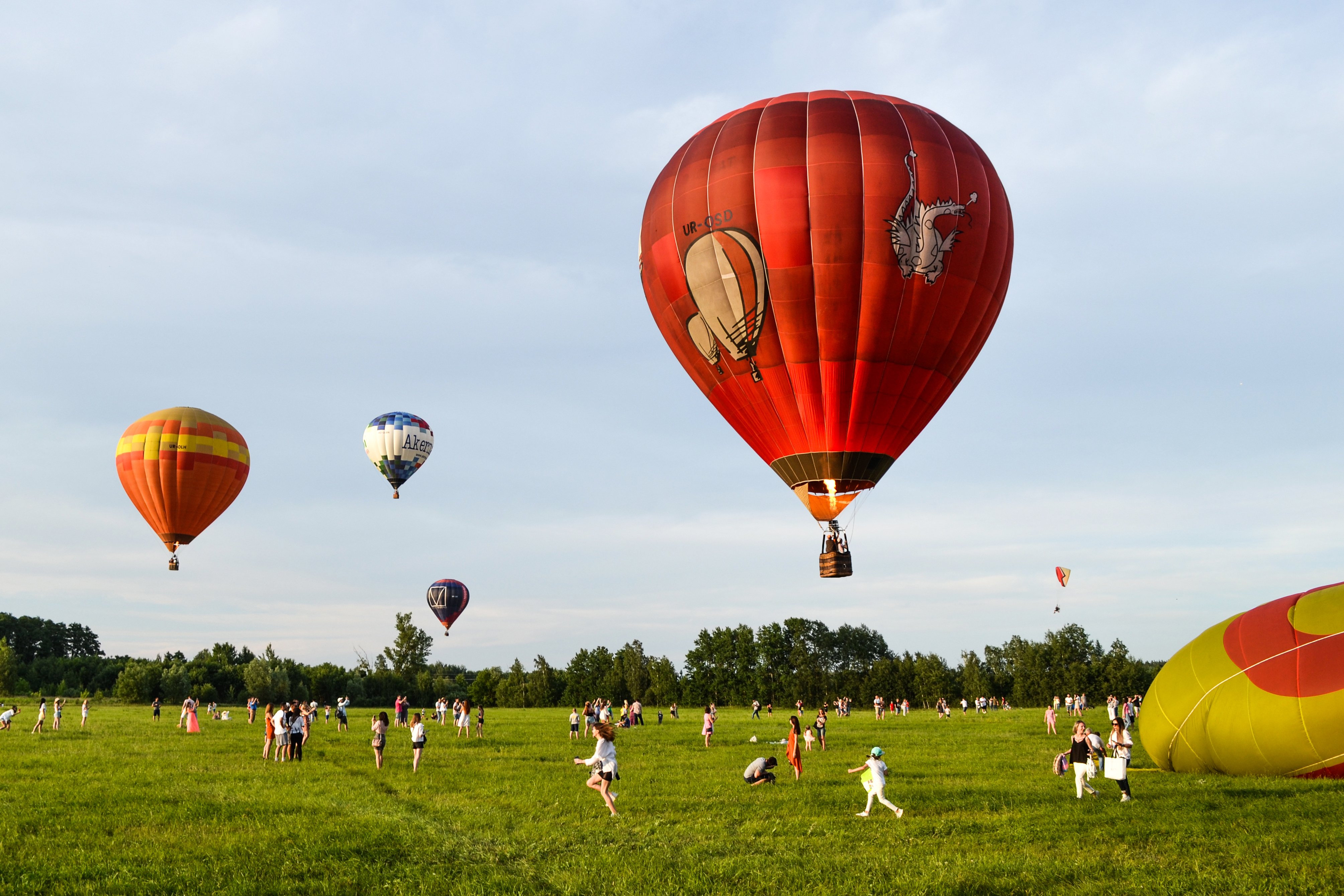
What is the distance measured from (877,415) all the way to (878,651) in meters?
137

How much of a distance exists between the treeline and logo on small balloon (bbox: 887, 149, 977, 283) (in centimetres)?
8686

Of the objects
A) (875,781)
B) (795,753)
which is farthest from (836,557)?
(875,781)

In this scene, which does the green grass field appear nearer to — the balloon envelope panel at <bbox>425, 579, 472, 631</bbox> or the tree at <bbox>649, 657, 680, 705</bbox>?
the balloon envelope panel at <bbox>425, 579, 472, 631</bbox>

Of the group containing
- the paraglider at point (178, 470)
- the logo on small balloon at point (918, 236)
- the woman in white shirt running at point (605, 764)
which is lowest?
the woman in white shirt running at point (605, 764)

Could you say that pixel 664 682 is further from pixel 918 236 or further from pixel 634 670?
pixel 918 236

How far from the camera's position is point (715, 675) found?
12669 centimetres

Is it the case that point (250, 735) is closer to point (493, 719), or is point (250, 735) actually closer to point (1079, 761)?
point (493, 719)

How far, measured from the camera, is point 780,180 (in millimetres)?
25172

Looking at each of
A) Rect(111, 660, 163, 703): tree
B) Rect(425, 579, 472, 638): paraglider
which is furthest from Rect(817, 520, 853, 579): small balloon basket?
Rect(111, 660, 163, 703): tree

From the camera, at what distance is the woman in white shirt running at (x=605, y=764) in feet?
55.1

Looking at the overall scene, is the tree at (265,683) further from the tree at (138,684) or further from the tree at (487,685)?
the tree at (487,685)

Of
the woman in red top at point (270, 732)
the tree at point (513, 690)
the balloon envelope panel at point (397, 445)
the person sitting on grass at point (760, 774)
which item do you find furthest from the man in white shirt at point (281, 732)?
the tree at point (513, 690)

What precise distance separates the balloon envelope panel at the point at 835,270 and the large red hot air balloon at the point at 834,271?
0.14 ft

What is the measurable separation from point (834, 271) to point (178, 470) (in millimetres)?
35809
